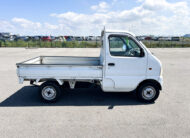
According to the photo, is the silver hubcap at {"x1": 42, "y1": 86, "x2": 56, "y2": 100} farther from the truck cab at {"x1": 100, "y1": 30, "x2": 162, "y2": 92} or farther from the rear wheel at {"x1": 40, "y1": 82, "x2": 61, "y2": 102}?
the truck cab at {"x1": 100, "y1": 30, "x2": 162, "y2": 92}

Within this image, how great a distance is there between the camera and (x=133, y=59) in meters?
4.34

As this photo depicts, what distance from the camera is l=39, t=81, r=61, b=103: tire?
4453 mm

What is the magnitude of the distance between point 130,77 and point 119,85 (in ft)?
1.33

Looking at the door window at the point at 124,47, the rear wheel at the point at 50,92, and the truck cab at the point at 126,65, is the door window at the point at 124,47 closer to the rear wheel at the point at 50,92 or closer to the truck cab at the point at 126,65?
the truck cab at the point at 126,65

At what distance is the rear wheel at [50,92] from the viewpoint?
4.45m

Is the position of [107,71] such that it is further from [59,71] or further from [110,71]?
[59,71]

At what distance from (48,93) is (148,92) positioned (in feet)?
10.1

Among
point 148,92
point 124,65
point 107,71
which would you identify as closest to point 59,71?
point 107,71

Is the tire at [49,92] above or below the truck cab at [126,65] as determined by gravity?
below

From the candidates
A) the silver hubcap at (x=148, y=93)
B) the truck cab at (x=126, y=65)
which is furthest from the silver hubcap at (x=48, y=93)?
the silver hubcap at (x=148, y=93)

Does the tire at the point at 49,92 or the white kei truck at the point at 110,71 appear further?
the tire at the point at 49,92

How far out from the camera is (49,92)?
4.52m

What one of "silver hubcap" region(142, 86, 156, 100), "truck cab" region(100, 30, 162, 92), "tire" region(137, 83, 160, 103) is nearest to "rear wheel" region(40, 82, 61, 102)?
"truck cab" region(100, 30, 162, 92)

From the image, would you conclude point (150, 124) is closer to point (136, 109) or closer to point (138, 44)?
point (136, 109)
